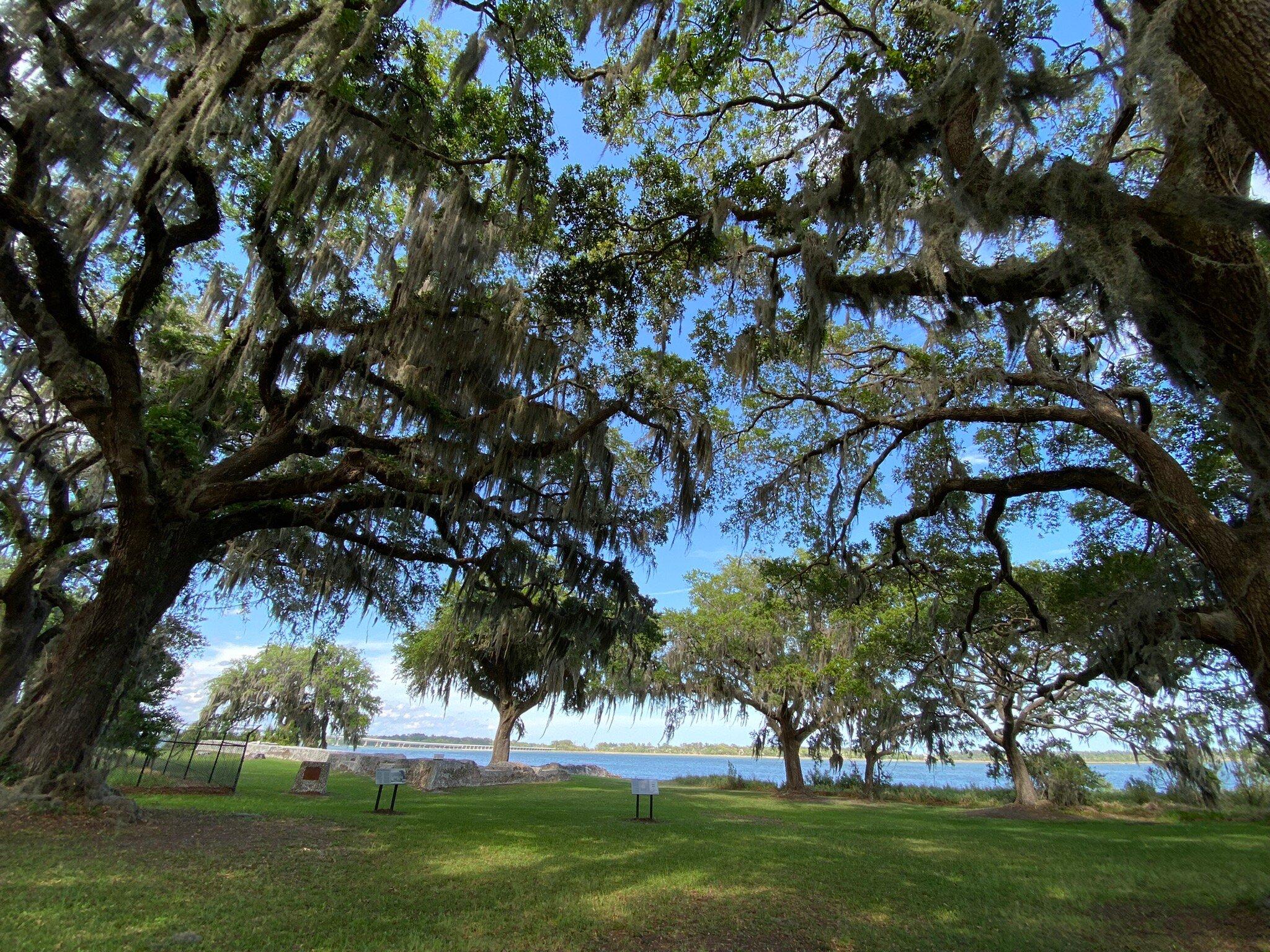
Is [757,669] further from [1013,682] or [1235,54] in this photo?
[1235,54]

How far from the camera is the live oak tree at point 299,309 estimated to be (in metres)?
6.04

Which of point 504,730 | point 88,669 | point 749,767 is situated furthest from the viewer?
point 749,767

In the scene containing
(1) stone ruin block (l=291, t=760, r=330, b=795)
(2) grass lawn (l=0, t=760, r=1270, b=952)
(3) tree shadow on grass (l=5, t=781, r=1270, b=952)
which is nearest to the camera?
(2) grass lawn (l=0, t=760, r=1270, b=952)

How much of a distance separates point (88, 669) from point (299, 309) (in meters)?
4.79

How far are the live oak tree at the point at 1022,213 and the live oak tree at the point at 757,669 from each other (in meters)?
11.6

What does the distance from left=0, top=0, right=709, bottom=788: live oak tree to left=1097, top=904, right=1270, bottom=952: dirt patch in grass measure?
5557 millimetres

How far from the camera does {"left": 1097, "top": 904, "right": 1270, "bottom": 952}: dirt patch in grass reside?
4.24 meters

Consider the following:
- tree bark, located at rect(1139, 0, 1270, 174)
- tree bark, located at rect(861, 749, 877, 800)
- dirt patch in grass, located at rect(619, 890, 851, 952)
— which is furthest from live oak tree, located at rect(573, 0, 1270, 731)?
tree bark, located at rect(861, 749, 877, 800)

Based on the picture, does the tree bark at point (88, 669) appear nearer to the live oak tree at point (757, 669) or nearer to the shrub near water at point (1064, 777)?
the live oak tree at point (757, 669)

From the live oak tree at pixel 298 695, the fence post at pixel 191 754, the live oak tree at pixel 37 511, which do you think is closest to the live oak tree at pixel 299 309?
the live oak tree at pixel 37 511

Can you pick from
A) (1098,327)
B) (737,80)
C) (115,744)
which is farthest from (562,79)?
(115,744)

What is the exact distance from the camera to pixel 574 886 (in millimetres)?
5008

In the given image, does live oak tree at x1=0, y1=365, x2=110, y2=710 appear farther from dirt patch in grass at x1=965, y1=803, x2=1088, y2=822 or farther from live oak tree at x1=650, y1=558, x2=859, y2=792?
dirt patch in grass at x1=965, y1=803, x2=1088, y2=822

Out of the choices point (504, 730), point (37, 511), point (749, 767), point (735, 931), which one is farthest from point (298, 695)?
point (749, 767)
